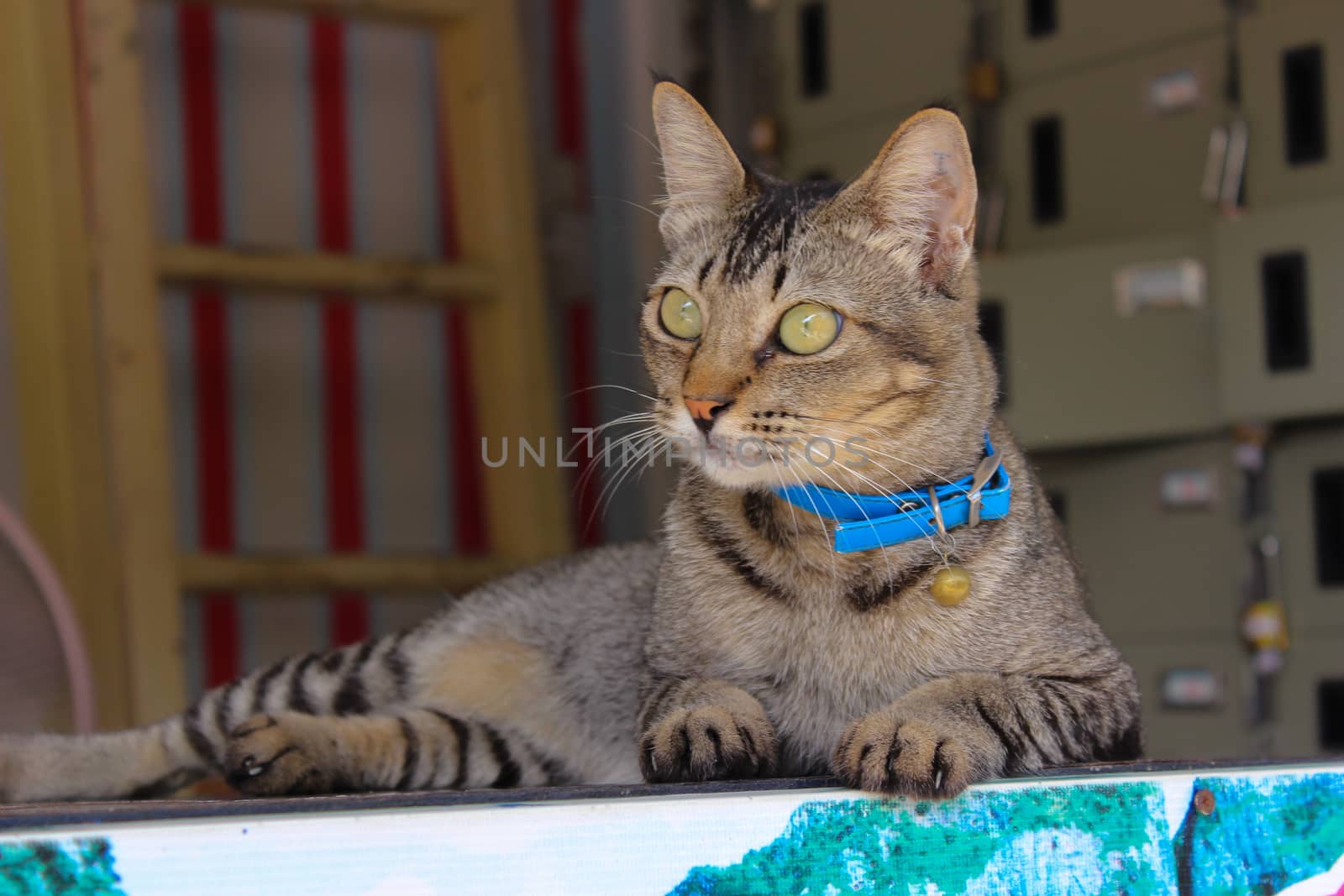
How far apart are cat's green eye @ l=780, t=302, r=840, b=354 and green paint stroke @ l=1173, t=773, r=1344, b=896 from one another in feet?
1.61

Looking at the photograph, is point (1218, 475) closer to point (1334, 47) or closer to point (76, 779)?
point (1334, 47)

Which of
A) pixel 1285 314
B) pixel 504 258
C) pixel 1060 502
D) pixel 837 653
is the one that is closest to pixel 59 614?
pixel 837 653

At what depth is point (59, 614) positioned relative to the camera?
1.95 metres

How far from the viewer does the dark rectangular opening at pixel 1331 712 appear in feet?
8.21

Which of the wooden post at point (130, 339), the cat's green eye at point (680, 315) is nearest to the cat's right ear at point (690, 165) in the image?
the cat's green eye at point (680, 315)

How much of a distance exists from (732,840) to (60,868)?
1.45 feet

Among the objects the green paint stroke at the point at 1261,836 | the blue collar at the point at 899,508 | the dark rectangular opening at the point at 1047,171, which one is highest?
the dark rectangular opening at the point at 1047,171

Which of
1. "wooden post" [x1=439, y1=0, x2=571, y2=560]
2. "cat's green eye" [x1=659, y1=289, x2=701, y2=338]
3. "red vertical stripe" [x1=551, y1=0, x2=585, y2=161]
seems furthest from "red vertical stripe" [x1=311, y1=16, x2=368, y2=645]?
"cat's green eye" [x1=659, y1=289, x2=701, y2=338]

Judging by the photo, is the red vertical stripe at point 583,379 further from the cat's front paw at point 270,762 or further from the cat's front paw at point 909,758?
the cat's front paw at point 909,758

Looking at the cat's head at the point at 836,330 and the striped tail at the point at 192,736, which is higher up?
the cat's head at the point at 836,330

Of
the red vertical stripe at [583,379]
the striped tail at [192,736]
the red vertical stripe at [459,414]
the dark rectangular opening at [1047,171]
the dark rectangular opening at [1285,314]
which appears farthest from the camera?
the red vertical stripe at [583,379]

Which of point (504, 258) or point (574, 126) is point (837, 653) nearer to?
point (504, 258)

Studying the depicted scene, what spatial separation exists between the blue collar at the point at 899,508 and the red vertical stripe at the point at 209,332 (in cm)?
237

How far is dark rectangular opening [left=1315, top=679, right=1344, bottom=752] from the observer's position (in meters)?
2.50
